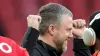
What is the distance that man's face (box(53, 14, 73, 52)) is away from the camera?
2.66m

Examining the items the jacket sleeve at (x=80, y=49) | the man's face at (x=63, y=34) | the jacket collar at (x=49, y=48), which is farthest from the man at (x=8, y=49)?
the jacket sleeve at (x=80, y=49)

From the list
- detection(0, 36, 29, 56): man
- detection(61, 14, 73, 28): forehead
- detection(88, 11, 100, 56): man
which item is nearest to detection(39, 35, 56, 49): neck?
detection(61, 14, 73, 28): forehead

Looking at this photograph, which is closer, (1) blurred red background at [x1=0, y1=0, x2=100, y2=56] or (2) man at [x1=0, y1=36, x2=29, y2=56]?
(2) man at [x1=0, y1=36, x2=29, y2=56]

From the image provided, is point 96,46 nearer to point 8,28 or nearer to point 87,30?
point 87,30

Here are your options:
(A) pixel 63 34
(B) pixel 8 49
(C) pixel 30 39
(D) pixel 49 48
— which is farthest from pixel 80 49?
(B) pixel 8 49

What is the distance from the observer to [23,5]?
3934mm

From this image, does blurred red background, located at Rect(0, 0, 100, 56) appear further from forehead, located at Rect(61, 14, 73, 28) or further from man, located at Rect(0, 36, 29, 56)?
man, located at Rect(0, 36, 29, 56)

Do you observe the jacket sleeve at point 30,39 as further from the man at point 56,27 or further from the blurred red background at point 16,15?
the blurred red background at point 16,15

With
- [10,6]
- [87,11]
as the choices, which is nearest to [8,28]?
[10,6]

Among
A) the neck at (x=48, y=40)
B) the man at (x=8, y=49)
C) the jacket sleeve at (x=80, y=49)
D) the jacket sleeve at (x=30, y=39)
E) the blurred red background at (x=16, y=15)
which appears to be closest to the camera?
the man at (x=8, y=49)

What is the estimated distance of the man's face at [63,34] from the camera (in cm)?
266

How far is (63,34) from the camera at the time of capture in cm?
269

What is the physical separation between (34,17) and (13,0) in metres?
1.64

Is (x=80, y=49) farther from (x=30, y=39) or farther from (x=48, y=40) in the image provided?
(x=30, y=39)
